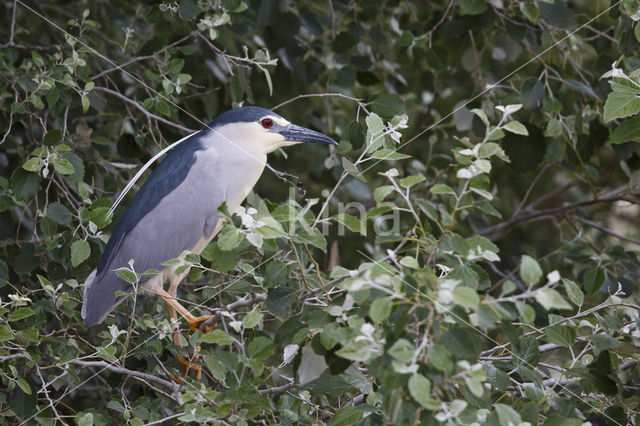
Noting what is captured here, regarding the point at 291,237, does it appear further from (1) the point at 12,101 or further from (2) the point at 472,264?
(1) the point at 12,101

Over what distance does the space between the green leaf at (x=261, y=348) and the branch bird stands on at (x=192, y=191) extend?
0.76 meters

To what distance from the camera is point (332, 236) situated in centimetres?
318

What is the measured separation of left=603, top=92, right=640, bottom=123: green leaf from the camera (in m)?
1.79

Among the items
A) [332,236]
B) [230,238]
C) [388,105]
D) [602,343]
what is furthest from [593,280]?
[332,236]

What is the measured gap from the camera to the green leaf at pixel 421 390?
4.08ft

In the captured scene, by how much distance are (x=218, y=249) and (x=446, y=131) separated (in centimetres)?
217

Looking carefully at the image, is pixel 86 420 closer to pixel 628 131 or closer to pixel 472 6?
pixel 628 131

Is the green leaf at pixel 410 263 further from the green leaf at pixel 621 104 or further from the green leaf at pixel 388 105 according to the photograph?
the green leaf at pixel 388 105

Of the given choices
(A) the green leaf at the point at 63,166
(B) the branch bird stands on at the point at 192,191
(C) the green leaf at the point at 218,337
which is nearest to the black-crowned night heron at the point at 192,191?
(B) the branch bird stands on at the point at 192,191

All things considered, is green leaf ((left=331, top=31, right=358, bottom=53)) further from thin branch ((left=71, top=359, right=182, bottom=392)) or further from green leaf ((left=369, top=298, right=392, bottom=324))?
green leaf ((left=369, top=298, right=392, bottom=324))

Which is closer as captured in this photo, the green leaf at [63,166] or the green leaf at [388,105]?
the green leaf at [63,166]

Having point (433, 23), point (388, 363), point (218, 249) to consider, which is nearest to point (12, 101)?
point (218, 249)

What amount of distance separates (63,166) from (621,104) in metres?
1.49

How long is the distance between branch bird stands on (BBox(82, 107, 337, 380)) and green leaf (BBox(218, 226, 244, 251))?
88cm
